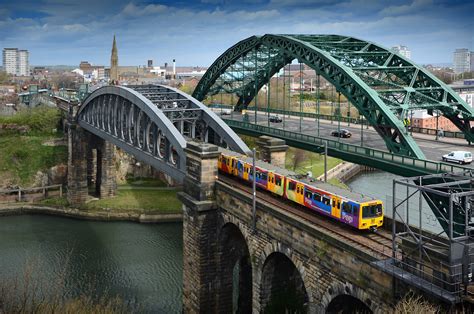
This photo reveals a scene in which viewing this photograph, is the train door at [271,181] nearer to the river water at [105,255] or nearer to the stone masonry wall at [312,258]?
the stone masonry wall at [312,258]

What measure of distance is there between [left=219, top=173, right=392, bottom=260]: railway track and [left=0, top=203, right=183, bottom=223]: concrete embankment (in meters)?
28.7

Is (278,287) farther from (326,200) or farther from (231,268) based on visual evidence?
(326,200)

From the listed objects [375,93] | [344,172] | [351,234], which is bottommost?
[344,172]

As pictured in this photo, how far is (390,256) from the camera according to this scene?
19344 mm

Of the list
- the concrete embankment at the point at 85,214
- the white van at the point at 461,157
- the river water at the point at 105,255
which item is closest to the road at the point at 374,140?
the white van at the point at 461,157

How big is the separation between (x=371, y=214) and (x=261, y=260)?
6.23 metres

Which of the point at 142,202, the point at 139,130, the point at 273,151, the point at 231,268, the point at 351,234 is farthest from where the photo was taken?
the point at 142,202

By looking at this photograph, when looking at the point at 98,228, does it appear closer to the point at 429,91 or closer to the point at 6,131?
the point at 6,131

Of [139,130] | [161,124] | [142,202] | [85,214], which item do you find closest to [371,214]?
[161,124]

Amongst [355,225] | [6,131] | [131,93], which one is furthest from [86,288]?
[6,131]

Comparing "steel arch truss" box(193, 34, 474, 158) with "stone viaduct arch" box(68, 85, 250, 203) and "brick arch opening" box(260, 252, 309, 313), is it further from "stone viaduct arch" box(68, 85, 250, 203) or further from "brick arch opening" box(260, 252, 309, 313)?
"brick arch opening" box(260, 252, 309, 313)

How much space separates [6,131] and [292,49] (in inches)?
1796

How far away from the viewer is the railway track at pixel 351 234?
2016cm

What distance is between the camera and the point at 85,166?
64188 millimetres
